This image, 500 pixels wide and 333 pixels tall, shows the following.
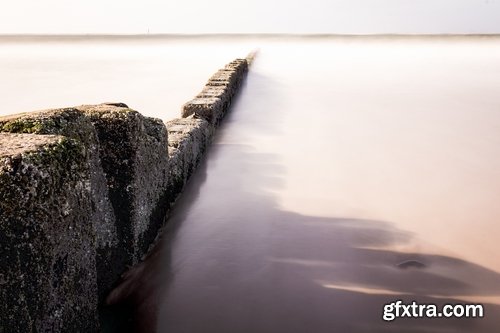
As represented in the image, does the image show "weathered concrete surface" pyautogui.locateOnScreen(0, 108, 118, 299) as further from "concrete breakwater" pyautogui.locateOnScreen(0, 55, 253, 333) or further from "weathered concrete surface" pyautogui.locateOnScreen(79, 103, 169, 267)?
"weathered concrete surface" pyautogui.locateOnScreen(79, 103, 169, 267)

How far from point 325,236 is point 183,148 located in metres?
2.04

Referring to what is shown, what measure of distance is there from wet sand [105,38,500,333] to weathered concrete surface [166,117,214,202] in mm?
197

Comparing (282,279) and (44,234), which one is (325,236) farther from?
(44,234)

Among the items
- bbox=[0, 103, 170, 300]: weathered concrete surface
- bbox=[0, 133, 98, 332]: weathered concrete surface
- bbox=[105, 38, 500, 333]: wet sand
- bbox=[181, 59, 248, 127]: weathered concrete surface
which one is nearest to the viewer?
bbox=[0, 133, 98, 332]: weathered concrete surface

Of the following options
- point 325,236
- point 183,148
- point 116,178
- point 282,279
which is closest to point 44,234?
point 116,178

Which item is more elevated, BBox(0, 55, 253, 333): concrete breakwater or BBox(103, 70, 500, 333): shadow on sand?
BBox(0, 55, 253, 333): concrete breakwater

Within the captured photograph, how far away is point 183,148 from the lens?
5605 millimetres

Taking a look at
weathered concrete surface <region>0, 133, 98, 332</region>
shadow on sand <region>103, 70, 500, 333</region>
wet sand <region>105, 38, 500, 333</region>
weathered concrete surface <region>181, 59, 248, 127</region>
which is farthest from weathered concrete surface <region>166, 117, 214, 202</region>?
weathered concrete surface <region>0, 133, 98, 332</region>

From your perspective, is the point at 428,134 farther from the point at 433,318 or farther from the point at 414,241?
the point at 433,318

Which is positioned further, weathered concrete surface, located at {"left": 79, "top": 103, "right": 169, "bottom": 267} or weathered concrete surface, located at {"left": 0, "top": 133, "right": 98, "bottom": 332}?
weathered concrete surface, located at {"left": 79, "top": 103, "right": 169, "bottom": 267}

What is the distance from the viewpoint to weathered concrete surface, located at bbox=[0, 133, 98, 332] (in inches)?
82.9

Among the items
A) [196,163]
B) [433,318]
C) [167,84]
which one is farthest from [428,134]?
[167,84]

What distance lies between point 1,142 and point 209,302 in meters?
1.78

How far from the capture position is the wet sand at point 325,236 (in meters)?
3.33
